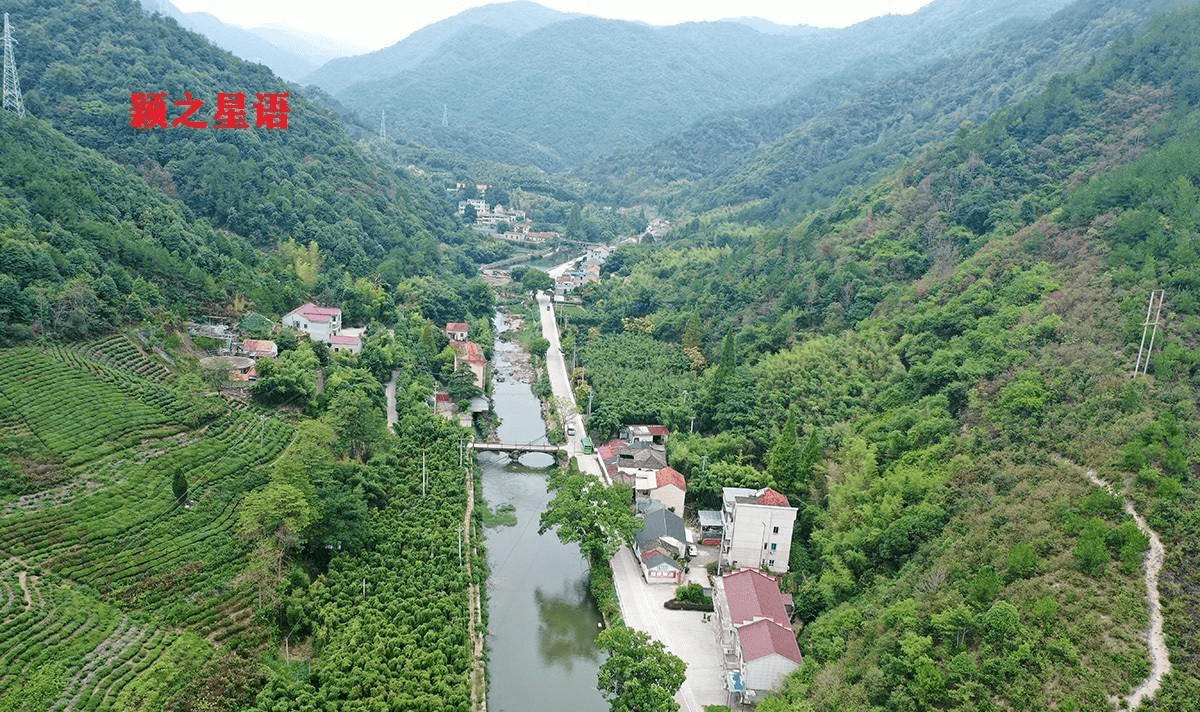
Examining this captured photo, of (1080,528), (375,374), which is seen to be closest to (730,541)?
(1080,528)

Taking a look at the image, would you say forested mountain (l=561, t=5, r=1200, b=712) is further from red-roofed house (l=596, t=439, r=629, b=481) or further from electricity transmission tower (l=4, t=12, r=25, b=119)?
electricity transmission tower (l=4, t=12, r=25, b=119)

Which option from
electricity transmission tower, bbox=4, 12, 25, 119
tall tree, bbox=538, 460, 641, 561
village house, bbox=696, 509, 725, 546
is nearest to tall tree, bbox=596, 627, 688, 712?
tall tree, bbox=538, 460, 641, 561

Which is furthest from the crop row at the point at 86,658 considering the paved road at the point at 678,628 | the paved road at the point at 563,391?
the paved road at the point at 563,391

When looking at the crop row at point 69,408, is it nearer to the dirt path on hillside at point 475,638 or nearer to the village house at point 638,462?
the dirt path on hillside at point 475,638

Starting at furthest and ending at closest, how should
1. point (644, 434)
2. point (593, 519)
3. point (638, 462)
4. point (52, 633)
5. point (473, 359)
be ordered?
point (473, 359), point (644, 434), point (638, 462), point (593, 519), point (52, 633)

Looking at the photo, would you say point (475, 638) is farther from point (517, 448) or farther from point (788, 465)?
point (517, 448)

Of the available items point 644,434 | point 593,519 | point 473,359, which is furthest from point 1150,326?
point 473,359

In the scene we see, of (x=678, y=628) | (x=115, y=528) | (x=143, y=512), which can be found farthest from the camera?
(x=678, y=628)

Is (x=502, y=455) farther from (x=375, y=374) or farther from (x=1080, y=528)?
(x=1080, y=528)
